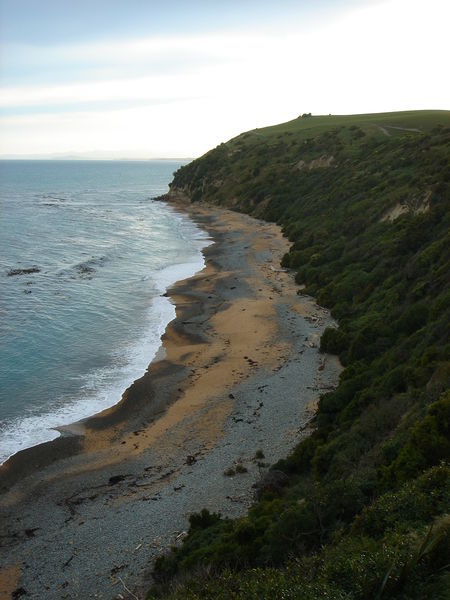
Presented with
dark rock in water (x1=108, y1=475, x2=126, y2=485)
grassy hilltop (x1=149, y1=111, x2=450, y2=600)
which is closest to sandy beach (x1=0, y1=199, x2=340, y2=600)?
dark rock in water (x1=108, y1=475, x2=126, y2=485)

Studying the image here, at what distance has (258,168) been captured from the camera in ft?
283

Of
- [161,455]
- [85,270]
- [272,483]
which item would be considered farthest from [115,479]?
[85,270]

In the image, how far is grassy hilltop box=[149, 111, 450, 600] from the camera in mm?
8727

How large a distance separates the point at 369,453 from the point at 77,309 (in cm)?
2656

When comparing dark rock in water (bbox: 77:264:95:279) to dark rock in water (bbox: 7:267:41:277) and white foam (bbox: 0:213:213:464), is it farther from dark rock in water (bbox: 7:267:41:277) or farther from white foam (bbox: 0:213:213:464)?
white foam (bbox: 0:213:213:464)

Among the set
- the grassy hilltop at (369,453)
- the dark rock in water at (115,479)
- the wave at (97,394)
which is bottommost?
the dark rock in water at (115,479)

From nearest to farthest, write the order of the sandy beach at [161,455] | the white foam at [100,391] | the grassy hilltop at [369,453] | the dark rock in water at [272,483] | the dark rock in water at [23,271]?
the grassy hilltop at [369,453] → the sandy beach at [161,455] → the dark rock in water at [272,483] → the white foam at [100,391] → the dark rock in water at [23,271]

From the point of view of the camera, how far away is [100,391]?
2411 cm

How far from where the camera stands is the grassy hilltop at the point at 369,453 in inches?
344

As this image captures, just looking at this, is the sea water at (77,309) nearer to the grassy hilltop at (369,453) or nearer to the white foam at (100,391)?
the white foam at (100,391)

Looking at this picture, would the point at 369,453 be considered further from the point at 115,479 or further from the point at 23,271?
the point at 23,271

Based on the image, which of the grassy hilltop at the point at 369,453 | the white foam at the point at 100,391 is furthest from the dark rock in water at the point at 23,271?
the grassy hilltop at the point at 369,453

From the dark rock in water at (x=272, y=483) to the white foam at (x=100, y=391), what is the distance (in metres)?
8.77

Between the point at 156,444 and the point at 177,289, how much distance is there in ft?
74.1
